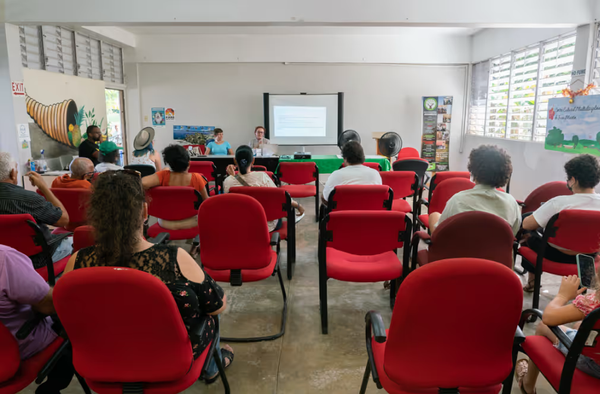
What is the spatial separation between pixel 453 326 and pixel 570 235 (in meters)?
1.63

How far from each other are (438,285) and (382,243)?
1.21m

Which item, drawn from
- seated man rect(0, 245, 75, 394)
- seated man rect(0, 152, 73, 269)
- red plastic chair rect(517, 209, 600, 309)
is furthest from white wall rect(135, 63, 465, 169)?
seated man rect(0, 245, 75, 394)

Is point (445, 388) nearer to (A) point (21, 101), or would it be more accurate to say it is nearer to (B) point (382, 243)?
(B) point (382, 243)

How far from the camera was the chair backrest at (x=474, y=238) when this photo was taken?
2080 mm

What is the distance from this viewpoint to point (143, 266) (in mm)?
1438

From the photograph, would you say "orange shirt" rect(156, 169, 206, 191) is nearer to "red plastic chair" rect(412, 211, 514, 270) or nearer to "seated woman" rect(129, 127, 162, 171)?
"red plastic chair" rect(412, 211, 514, 270)

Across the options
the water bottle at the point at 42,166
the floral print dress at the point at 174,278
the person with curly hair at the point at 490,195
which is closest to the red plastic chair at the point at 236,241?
the floral print dress at the point at 174,278

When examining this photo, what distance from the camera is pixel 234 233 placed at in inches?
94.7

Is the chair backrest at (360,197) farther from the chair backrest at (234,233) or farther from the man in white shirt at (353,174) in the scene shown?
the chair backrest at (234,233)

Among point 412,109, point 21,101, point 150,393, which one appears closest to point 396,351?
point 150,393

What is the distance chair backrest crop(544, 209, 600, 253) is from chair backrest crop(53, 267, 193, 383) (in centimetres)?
223

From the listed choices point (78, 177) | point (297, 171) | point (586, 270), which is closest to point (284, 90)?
point (297, 171)

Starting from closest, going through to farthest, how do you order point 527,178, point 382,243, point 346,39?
point 382,243 < point 527,178 < point 346,39

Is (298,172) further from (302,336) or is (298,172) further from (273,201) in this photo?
(302,336)
